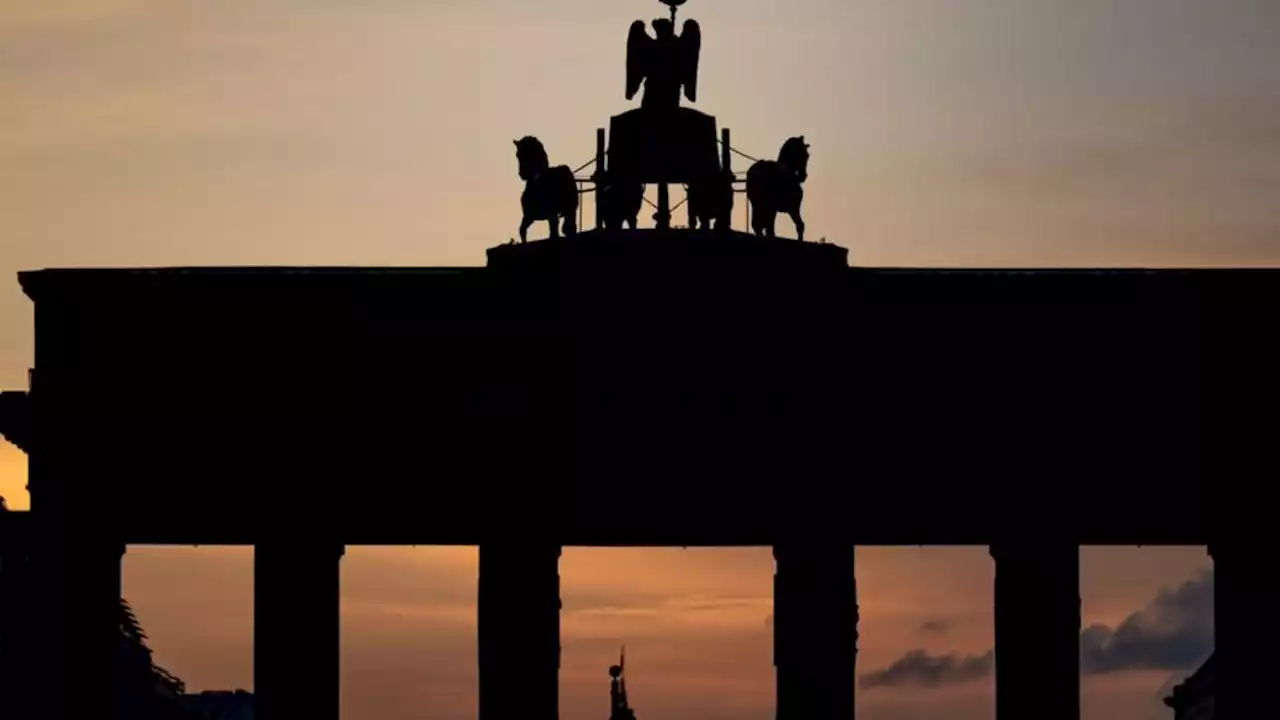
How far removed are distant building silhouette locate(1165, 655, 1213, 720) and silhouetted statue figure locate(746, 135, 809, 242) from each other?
29129mm

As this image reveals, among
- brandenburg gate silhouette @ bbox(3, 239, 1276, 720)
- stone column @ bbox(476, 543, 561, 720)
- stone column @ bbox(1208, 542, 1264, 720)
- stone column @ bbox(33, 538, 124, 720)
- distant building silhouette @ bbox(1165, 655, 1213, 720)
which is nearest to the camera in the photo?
stone column @ bbox(476, 543, 561, 720)

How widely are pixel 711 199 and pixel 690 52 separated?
360 centimetres

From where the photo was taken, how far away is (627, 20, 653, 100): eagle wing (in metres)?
85.5

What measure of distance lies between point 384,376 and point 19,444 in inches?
329

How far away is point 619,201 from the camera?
277ft

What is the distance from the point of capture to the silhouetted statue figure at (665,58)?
8531 cm

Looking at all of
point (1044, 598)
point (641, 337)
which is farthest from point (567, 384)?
point (1044, 598)

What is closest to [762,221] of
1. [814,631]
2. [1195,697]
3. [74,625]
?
[814,631]

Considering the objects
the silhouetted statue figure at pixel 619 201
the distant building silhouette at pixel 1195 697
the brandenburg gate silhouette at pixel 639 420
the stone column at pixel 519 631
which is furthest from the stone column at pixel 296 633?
the distant building silhouette at pixel 1195 697

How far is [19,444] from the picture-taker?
286 ft

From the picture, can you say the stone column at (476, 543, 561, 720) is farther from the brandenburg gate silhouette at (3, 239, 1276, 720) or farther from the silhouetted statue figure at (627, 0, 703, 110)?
the silhouetted statue figure at (627, 0, 703, 110)

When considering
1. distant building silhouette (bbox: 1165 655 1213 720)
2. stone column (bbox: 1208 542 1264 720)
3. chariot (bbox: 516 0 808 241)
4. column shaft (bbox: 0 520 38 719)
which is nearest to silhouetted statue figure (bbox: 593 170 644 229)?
chariot (bbox: 516 0 808 241)

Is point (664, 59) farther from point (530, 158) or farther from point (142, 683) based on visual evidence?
point (142, 683)

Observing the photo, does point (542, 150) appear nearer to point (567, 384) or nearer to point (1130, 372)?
point (567, 384)
